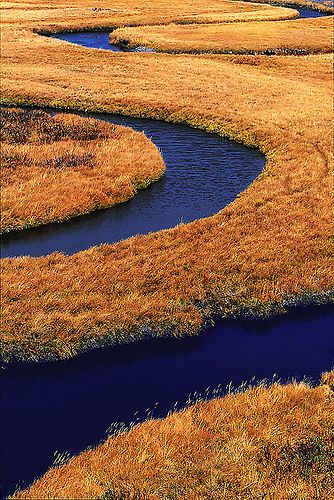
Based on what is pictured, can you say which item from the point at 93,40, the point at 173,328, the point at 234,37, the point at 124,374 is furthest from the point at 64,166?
the point at 234,37

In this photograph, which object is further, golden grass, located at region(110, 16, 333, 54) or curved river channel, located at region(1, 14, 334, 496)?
golden grass, located at region(110, 16, 333, 54)

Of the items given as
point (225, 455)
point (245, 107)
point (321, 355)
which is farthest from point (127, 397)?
point (245, 107)

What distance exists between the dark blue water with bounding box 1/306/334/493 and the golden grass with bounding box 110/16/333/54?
73.5m

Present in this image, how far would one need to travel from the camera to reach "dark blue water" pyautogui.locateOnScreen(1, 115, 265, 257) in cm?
2644

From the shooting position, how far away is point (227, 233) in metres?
26.7

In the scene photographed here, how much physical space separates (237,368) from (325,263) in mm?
8868

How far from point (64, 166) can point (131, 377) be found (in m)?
21.1

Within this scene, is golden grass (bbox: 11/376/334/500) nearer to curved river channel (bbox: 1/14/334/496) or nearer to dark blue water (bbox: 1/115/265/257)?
curved river channel (bbox: 1/14/334/496)

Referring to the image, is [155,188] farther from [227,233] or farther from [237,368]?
[237,368]

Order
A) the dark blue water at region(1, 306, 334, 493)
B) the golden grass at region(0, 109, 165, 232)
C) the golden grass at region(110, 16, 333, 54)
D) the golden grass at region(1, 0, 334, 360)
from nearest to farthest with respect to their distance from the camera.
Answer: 1. the dark blue water at region(1, 306, 334, 493)
2. the golden grass at region(1, 0, 334, 360)
3. the golden grass at region(0, 109, 165, 232)
4. the golden grass at region(110, 16, 333, 54)

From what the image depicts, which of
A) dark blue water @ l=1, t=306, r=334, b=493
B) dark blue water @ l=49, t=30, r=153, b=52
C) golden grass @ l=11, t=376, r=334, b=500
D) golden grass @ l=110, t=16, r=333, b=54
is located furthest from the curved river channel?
golden grass @ l=110, t=16, r=333, b=54

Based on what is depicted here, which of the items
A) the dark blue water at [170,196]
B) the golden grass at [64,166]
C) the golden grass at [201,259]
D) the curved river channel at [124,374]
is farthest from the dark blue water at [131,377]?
the golden grass at [64,166]

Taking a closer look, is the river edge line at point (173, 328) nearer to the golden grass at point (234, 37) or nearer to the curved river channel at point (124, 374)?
the curved river channel at point (124, 374)

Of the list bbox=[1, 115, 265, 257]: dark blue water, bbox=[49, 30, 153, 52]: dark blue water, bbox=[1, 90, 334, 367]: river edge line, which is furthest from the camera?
bbox=[49, 30, 153, 52]: dark blue water
